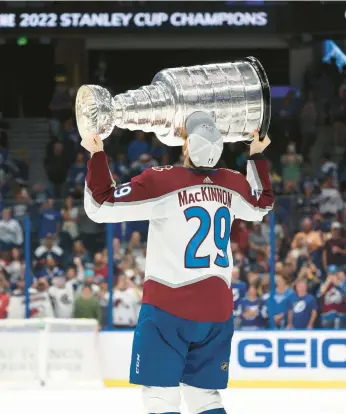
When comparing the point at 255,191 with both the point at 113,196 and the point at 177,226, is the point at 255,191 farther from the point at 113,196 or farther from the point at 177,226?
the point at 113,196

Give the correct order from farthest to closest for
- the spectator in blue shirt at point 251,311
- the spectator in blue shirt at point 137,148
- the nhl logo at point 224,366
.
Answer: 1. the spectator in blue shirt at point 137,148
2. the spectator in blue shirt at point 251,311
3. the nhl logo at point 224,366

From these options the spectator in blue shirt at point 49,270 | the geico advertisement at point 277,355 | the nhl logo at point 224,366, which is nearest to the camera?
the nhl logo at point 224,366

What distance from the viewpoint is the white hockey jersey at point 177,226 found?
4043mm

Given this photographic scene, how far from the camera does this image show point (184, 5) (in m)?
11.5

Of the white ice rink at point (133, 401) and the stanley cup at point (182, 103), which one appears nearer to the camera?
the stanley cup at point (182, 103)

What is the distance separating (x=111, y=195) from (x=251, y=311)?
4878 millimetres

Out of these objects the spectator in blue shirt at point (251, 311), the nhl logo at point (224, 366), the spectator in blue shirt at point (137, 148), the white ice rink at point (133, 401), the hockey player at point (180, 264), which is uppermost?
the spectator in blue shirt at point (137, 148)

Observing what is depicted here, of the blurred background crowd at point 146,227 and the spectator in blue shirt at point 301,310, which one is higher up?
the blurred background crowd at point 146,227

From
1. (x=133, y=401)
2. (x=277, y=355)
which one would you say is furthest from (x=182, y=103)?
(x=277, y=355)

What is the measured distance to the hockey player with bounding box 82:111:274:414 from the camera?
159 inches

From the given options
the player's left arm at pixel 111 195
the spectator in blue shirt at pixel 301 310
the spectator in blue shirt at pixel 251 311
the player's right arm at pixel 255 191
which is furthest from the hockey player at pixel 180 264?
the spectator in blue shirt at pixel 301 310

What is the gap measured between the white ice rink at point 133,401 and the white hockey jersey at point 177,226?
228 cm

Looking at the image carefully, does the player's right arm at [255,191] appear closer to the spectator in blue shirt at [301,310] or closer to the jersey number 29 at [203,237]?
the jersey number 29 at [203,237]

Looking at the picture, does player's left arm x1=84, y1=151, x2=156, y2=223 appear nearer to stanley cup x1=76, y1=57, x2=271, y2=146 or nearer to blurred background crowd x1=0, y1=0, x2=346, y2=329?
stanley cup x1=76, y1=57, x2=271, y2=146
